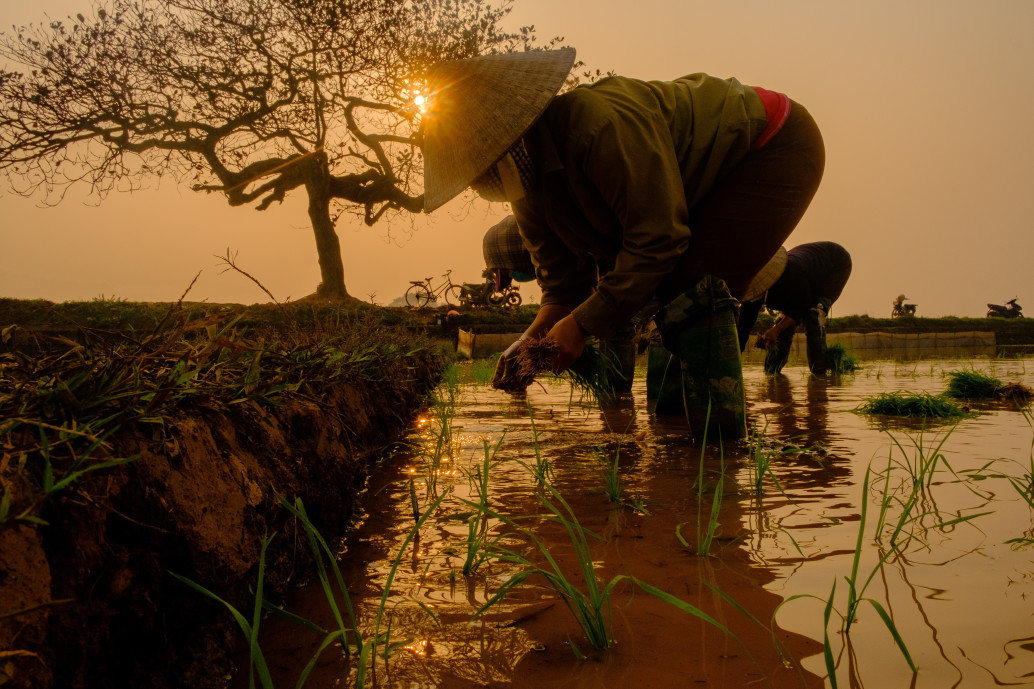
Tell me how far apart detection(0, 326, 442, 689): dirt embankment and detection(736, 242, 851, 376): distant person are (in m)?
4.50

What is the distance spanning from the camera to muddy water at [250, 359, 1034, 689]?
935 mm

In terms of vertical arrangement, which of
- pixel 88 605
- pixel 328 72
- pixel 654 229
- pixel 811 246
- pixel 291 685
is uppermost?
pixel 328 72

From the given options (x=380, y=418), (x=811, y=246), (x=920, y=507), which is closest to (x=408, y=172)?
(x=811, y=246)

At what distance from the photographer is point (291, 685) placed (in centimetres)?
93

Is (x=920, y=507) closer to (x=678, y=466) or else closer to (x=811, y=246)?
(x=678, y=466)

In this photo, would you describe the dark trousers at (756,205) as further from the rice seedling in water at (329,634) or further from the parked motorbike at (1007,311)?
the parked motorbike at (1007,311)

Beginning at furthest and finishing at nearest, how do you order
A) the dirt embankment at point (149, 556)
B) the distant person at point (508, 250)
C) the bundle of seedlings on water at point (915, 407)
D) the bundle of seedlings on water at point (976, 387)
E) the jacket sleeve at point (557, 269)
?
1. the distant person at point (508, 250)
2. the bundle of seedlings on water at point (976, 387)
3. the bundle of seedlings on water at point (915, 407)
4. the jacket sleeve at point (557, 269)
5. the dirt embankment at point (149, 556)

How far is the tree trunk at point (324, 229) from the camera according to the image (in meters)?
16.2

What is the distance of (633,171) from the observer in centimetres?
220

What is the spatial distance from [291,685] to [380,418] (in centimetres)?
214

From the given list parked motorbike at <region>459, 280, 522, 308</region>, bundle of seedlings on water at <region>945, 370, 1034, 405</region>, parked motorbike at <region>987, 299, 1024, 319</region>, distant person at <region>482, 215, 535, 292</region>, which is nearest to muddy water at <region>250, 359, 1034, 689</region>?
bundle of seedlings on water at <region>945, 370, 1034, 405</region>

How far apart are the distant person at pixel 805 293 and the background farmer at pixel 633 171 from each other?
2.70 meters

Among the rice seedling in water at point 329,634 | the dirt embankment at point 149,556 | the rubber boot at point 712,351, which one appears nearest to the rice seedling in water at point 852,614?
the rice seedling in water at point 329,634

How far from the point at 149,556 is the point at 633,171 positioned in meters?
1.70
